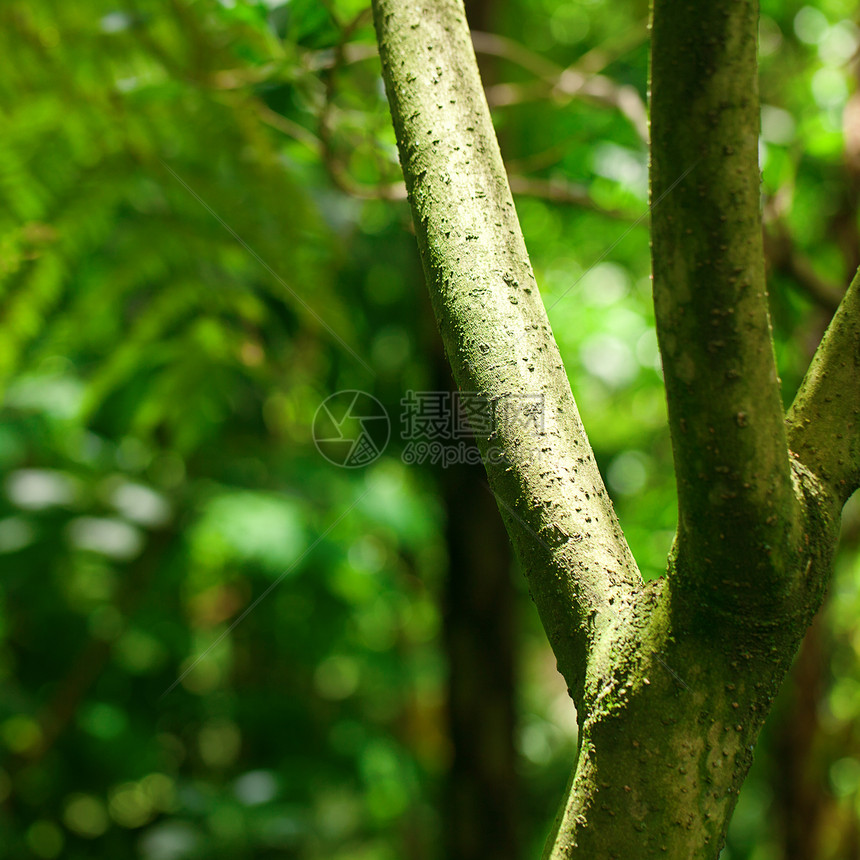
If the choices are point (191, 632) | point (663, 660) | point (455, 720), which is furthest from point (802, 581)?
point (191, 632)

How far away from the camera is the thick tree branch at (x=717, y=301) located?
8.5 inches

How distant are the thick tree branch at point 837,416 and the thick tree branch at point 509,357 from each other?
82 mm

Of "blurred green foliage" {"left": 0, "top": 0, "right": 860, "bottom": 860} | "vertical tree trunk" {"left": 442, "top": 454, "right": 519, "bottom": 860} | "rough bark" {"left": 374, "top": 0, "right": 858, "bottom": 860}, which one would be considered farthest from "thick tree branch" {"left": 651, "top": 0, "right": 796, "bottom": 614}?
"vertical tree trunk" {"left": 442, "top": 454, "right": 519, "bottom": 860}

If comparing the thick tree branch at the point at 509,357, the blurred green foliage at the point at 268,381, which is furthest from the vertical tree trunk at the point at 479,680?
the thick tree branch at the point at 509,357

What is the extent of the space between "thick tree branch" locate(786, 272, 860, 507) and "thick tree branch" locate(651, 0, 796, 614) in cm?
5

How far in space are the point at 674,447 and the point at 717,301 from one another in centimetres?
5

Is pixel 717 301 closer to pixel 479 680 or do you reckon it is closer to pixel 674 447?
pixel 674 447

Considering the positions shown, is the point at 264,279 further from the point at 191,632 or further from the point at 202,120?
the point at 191,632

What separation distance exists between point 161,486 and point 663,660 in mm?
1513

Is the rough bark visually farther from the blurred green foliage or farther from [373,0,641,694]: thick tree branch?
the blurred green foliage

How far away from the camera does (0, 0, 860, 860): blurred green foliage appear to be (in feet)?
2.75

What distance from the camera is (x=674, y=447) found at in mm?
247

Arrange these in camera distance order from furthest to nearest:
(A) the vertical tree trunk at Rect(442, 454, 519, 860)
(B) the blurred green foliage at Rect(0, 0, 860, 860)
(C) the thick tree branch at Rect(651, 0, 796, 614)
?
(A) the vertical tree trunk at Rect(442, 454, 519, 860) → (B) the blurred green foliage at Rect(0, 0, 860, 860) → (C) the thick tree branch at Rect(651, 0, 796, 614)

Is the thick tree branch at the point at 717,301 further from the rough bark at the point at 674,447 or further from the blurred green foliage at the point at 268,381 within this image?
the blurred green foliage at the point at 268,381
